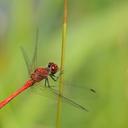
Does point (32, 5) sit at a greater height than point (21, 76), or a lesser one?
greater

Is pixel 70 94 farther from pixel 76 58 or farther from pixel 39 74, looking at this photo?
pixel 39 74

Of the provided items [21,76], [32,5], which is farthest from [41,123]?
[32,5]

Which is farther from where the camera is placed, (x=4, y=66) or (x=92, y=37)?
(x=4, y=66)

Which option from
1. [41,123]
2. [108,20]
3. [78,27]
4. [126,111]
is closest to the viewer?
[126,111]

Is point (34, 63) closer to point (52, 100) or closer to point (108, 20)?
point (52, 100)

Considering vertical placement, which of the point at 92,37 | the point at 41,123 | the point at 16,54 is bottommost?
the point at 41,123

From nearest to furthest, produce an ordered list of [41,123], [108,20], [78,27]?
[41,123] < [108,20] < [78,27]
